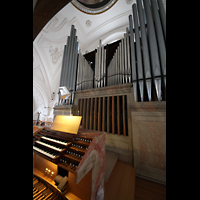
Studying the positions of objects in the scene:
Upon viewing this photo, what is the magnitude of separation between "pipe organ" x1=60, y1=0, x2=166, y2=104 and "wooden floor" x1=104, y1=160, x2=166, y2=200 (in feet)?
6.02

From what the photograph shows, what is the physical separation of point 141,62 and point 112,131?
89.7 inches

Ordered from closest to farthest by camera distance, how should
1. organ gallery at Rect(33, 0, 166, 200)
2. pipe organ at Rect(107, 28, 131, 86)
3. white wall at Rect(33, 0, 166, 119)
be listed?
organ gallery at Rect(33, 0, 166, 200), pipe organ at Rect(107, 28, 131, 86), white wall at Rect(33, 0, 166, 119)

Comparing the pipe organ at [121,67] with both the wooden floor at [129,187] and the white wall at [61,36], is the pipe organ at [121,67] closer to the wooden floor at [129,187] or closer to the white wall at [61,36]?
the wooden floor at [129,187]

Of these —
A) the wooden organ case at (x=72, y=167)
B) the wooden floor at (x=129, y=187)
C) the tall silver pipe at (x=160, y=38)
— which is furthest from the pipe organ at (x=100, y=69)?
the wooden floor at (x=129, y=187)

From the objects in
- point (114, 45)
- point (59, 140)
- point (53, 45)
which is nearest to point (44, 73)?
point (53, 45)

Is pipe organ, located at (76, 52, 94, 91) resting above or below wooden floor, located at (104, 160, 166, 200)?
above

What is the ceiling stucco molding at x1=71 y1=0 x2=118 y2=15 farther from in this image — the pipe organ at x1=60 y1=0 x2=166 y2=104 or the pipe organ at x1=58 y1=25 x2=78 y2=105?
the pipe organ at x1=60 y1=0 x2=166 y2=104

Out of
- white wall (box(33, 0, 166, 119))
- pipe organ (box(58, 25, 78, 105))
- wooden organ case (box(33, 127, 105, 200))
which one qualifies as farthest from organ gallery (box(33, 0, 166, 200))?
white wall (box(33, 0, 166, 119))

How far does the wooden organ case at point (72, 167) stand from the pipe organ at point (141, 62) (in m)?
1.76

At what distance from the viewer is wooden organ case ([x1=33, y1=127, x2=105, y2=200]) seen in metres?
1.32

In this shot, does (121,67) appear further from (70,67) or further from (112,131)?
(70,67)

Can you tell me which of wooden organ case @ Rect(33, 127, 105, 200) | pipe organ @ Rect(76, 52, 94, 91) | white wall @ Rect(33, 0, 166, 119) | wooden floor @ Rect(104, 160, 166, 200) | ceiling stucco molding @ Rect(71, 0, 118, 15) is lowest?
wooden floor @ Rect(104, 160, 166, 200)

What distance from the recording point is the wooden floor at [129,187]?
155 centimetres
